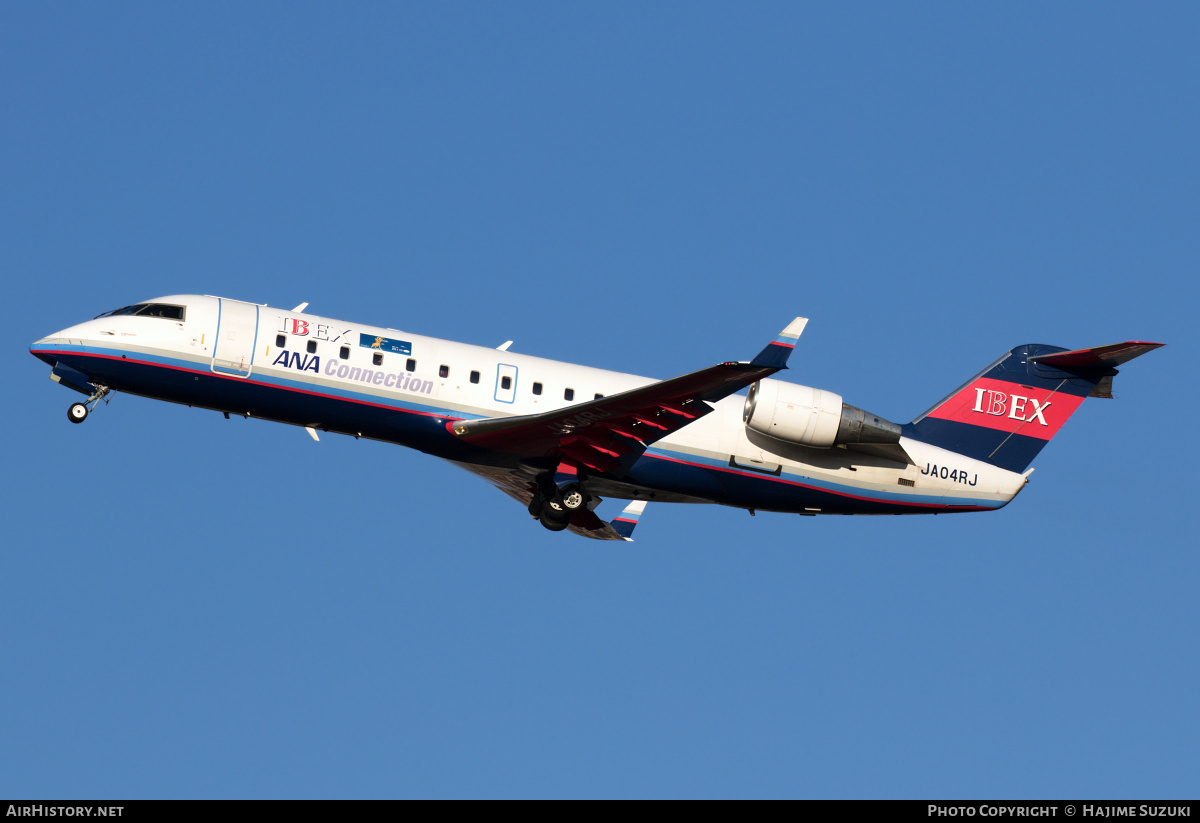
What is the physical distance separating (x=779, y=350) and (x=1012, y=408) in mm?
9502

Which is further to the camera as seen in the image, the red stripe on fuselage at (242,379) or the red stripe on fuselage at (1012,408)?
the red stripe on fuselage at (1012,408)

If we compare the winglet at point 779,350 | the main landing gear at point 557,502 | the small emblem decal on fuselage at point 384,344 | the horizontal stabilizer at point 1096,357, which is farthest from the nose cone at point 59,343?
the horizontal stabilizer at point 1096,357

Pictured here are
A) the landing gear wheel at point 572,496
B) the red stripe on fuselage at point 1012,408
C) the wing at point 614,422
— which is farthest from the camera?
the red stripe on fuselage at point 1012,408

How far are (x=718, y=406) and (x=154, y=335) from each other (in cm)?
1132

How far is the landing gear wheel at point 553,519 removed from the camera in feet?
86.6

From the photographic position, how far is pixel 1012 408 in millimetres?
28828

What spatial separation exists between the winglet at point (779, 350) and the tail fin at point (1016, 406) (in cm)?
768

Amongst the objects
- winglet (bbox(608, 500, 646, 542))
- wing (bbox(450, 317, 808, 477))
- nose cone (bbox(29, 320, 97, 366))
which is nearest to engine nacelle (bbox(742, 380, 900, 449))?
wing (bbox(450, 317, 808, 477))

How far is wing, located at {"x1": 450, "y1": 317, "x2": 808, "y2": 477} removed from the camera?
74.6 feet

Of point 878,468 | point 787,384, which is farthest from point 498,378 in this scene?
point 878,468

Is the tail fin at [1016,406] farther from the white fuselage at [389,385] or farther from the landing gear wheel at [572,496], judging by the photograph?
the landing gear wheel at [572,496]

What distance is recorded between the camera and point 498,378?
2564 centimetres
